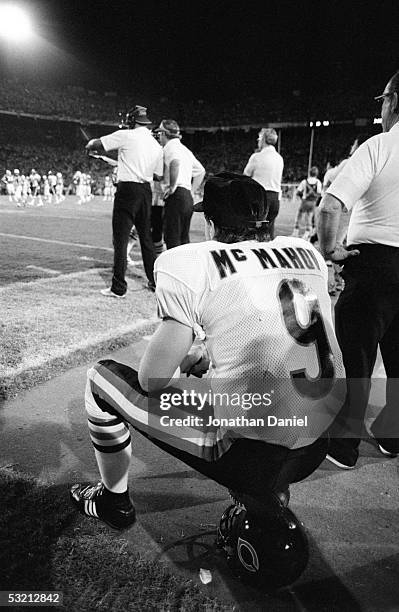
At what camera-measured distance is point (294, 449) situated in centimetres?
188

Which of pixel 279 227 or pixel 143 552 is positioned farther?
pixel 279 227

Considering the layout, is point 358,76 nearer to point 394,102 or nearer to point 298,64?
point 298,64

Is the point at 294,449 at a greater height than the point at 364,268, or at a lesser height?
lesser

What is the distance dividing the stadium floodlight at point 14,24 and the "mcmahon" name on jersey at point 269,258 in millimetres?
44011

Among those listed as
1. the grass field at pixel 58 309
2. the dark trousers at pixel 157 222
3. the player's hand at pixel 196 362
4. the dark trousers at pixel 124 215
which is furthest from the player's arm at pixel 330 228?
the dark trousers at pixel 157 222

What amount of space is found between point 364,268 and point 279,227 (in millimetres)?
12608

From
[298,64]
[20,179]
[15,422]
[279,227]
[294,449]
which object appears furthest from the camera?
[298,64]

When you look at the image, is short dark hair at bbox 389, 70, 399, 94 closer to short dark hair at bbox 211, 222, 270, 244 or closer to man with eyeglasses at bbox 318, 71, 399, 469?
man with eyeglasses at bbox 318, 71, 399, 469

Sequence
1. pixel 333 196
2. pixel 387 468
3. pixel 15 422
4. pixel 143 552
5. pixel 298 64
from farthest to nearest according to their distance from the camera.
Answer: pixel 298 64 < pixel 15 422 < pixel 387 468 < pixel 333 196 < pixel 143 552

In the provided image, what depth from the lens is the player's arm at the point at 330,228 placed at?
265 centimetres

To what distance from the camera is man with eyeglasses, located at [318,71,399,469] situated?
2596 millimetres

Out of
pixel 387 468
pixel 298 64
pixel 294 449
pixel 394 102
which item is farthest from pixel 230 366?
pixel 298 64

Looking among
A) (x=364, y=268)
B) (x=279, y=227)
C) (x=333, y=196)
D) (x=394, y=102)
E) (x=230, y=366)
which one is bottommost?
(x=279, y=227)

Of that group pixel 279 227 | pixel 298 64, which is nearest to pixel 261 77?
pixel 298 64
